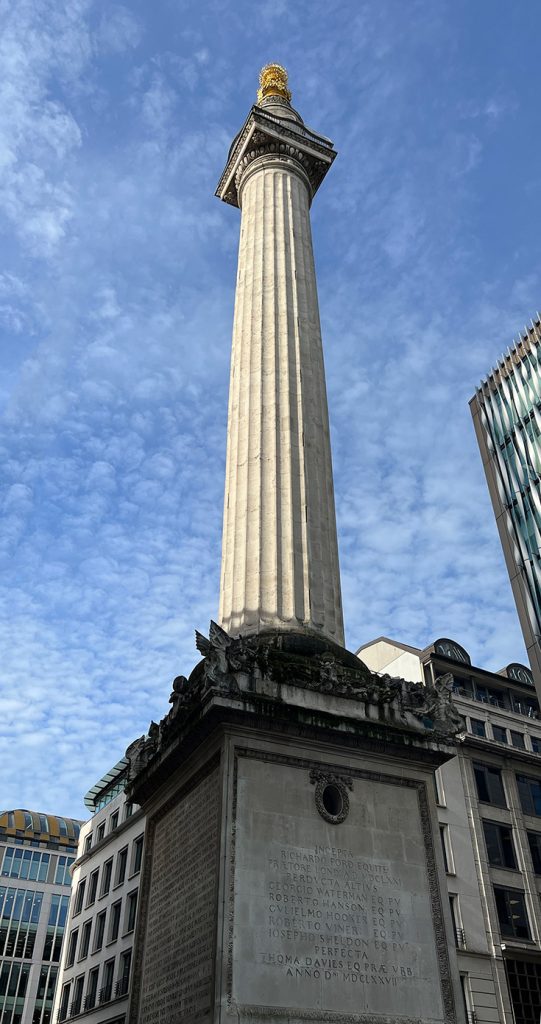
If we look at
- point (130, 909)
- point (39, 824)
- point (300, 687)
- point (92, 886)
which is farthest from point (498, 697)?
point (39, 824)

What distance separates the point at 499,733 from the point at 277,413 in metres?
36.5

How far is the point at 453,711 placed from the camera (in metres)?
21.2

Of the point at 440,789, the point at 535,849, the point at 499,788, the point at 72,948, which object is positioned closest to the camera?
the point at 440,789

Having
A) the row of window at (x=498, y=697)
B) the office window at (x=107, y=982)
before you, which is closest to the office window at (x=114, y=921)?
the office window at (x=107, y=982)

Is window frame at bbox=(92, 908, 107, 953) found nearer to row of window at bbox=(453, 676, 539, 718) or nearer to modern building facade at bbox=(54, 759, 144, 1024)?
modern building facade at bbox=(54, 759, 144, 1024)

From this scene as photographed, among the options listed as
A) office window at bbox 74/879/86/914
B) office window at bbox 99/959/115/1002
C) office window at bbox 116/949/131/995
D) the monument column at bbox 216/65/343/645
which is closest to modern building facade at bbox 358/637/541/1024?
office window at bbox 116/949/131/995

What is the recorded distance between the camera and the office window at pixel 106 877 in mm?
58844

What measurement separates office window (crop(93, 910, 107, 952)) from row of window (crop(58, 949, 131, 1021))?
1423mm

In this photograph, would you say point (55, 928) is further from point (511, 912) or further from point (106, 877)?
point (511, 912)

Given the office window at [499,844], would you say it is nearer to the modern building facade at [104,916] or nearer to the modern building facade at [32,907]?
the modern building facade at [104,916]

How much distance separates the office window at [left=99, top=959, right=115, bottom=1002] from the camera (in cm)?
5212

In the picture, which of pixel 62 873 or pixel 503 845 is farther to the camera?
pixel 62 873

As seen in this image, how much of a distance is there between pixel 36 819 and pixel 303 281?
94.8 metres

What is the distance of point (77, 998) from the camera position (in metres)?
57.5
